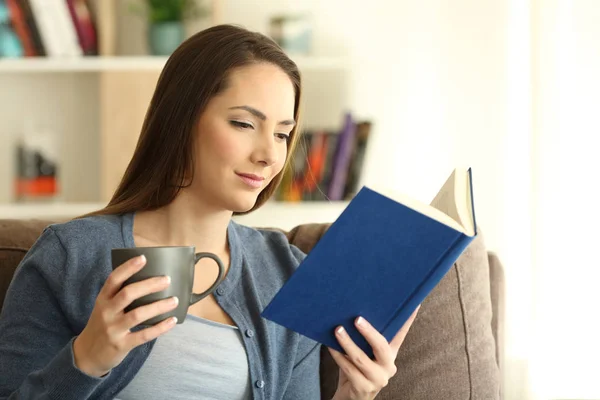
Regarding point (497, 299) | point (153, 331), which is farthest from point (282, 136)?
point (497, 299)

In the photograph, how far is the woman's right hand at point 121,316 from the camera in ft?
3.40

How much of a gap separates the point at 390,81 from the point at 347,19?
28 cm

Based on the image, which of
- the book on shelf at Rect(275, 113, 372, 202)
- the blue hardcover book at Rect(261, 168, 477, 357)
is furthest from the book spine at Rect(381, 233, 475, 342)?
the book on shelf at Rect(275, 113, 372, 202)

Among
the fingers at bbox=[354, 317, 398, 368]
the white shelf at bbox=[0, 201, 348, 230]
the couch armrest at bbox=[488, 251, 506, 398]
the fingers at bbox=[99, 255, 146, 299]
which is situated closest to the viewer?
the fingers at bbox=[99, 255, 146, 299]

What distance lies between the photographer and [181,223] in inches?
59.2

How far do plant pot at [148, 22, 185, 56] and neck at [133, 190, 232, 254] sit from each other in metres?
1.68

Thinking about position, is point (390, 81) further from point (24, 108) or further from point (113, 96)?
point (24, 108)

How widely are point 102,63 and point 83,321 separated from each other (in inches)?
74.5

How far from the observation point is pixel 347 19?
320 cm

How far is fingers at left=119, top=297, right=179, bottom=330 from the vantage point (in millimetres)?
→ 1047

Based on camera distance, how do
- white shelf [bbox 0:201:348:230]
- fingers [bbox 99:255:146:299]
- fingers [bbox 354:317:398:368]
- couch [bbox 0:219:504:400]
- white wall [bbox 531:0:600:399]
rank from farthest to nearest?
white shelf [bbox 0:201:348:230], white wall [bbox 531:0:600:399], couch [bbox 0:219:504:400], fingers [bbox 354:317:398:368], fingers [bbox 99:255:146:299]

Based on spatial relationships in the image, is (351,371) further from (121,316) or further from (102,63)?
(102,63)

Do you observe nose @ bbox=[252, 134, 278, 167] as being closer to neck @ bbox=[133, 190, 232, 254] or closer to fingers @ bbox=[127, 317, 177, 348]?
neck @ bbox=[133, 190, 232, 254]

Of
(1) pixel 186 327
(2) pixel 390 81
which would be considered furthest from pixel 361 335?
(2) pixel 390 81
